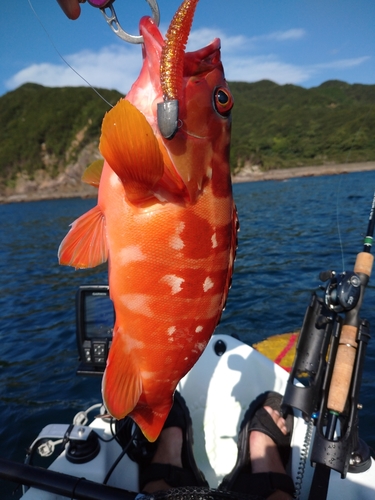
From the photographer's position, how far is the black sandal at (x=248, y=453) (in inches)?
99.1

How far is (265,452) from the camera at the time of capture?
2.82 meters

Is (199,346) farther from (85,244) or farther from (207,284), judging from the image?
(85,244)

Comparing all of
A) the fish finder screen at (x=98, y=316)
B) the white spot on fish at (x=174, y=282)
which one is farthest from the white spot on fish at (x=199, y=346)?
the fish finder screen at (x=98, y=316)

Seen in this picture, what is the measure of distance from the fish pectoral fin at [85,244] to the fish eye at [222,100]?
0.59 meters

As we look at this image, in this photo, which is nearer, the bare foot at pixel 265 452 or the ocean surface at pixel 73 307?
the bare foot at pixel 265 452

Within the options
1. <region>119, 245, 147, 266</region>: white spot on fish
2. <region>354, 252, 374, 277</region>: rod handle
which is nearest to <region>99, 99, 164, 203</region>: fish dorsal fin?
<region>119, 245, 147, 266</region>: white spot on fish

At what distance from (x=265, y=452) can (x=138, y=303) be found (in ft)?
6.88

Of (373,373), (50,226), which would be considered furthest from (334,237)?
(50,226)

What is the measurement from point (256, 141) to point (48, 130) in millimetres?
46821

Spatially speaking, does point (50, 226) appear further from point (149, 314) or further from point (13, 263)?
point (149, 314)

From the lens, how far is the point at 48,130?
71125 mm

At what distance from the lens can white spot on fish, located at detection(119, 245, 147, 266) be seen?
1.35 metres

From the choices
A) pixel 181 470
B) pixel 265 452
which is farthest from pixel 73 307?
pixel 265 452

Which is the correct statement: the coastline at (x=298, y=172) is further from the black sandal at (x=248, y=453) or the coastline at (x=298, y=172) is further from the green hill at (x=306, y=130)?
the black sandal at (x=248, y=453)
